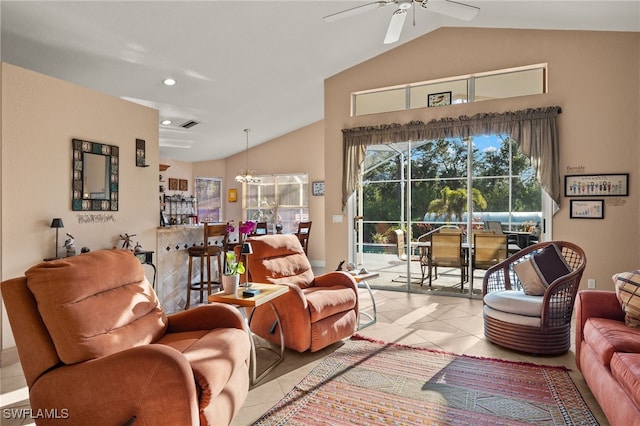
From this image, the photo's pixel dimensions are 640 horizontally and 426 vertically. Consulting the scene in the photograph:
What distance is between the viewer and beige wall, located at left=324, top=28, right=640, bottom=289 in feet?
14.2

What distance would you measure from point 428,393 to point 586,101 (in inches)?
165

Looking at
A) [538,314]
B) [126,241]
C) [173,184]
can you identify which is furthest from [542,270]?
[173,184]

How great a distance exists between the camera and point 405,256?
585 centimetres

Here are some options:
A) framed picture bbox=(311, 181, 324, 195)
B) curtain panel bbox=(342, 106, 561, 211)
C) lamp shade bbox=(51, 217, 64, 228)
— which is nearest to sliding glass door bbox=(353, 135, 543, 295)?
curtain panel bbox=(342, 106, 561, 211)

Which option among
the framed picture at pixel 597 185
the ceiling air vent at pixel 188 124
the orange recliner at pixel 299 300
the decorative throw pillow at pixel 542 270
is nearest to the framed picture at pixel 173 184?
the ceiling air vent at pixel 188 124

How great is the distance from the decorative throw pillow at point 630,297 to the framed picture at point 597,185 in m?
2.37

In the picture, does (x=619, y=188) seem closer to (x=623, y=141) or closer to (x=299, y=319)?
(x=623, y=141)

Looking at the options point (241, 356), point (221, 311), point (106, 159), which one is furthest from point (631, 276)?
point (106, 159)

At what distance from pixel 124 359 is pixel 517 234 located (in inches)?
198

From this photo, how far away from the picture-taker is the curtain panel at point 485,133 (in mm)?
4594

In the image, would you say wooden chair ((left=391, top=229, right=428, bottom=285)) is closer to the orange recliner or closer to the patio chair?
the patio chair

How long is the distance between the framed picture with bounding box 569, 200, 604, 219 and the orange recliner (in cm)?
310

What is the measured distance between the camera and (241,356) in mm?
2092

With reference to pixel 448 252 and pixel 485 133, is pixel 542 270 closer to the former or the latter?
pixel 448 252
